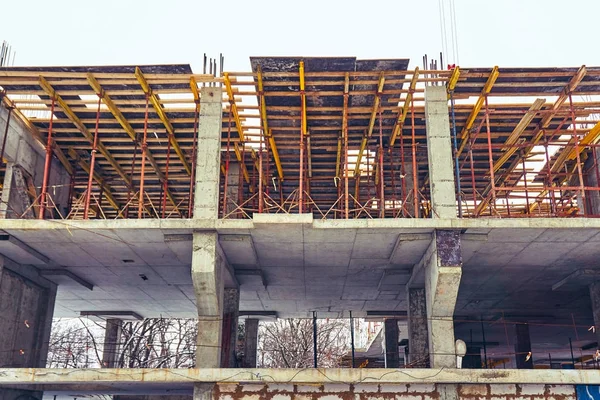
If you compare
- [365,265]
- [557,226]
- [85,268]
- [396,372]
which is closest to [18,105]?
[85,268]

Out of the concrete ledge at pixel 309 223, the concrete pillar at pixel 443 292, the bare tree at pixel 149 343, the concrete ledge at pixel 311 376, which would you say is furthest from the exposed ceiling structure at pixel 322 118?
the bare tree at pixel 149 343

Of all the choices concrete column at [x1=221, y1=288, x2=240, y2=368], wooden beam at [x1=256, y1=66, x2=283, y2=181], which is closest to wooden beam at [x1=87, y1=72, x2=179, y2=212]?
wooden beam at [x1=256, y1=66, x2=283, y2=181]

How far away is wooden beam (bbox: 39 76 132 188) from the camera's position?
56.9ft

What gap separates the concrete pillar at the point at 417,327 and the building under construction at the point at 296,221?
0.16ft

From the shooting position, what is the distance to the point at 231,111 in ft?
58.6

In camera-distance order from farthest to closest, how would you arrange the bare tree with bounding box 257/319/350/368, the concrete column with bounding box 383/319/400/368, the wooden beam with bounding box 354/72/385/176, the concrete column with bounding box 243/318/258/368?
the bare tree with bounding box 257/319/350/368 → the concrete column with bounding box 383/319/400/368 → the concrete column with bounding box 243/318/258/368 → the wooden beam with bounding box 354/72/385/176

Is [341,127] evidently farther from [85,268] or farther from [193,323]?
[193,323]

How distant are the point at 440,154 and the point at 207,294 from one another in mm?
7411

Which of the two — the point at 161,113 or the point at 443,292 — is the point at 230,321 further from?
the point at 443,292

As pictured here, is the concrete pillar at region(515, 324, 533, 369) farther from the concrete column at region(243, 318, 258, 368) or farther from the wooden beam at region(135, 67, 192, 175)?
the wooden beam at region(135, 67, 192, 175)

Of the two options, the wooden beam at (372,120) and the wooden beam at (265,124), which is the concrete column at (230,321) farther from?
the wooden beam at (372,120)

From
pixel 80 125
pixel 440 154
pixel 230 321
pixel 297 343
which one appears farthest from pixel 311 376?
pixel 297 343

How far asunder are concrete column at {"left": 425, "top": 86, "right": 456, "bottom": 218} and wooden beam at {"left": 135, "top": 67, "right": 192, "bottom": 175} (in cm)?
802

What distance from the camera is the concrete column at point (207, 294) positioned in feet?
51.4
